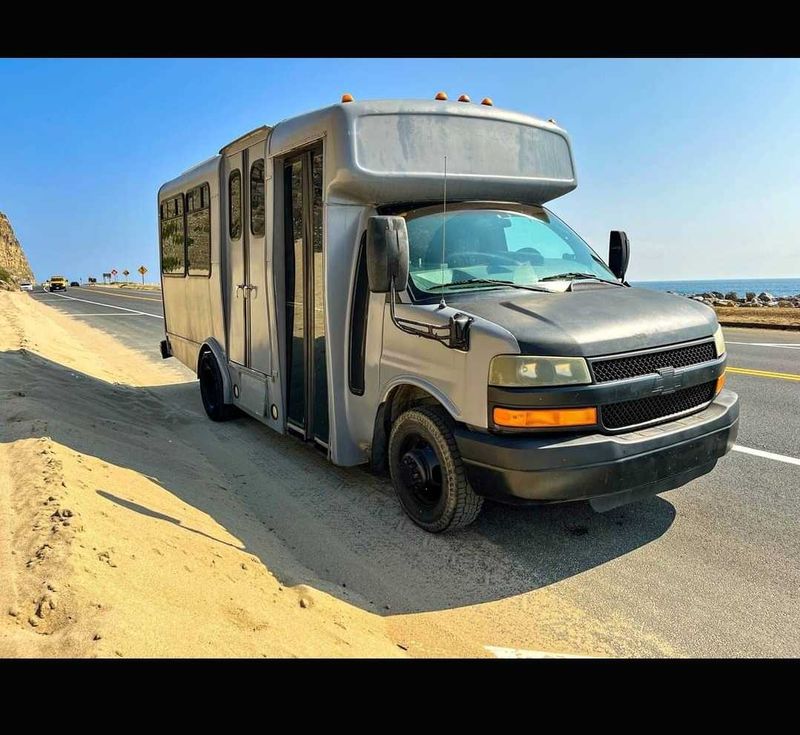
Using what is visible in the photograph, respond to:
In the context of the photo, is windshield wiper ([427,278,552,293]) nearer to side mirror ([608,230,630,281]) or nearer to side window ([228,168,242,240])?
side mirror ([608,230,630,281])

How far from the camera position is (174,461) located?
18.4ft

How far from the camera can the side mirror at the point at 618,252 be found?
5668mm

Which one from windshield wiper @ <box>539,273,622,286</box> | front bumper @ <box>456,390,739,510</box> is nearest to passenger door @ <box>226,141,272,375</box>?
windshield wiper @ <box>539,273,622,286</box>

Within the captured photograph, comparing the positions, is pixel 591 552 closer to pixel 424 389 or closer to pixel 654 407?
pixel 654 407

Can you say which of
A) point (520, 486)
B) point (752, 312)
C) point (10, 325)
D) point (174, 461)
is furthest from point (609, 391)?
point (752, 312)

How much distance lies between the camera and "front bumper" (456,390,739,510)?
3482mm

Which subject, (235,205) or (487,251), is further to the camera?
(235,205)

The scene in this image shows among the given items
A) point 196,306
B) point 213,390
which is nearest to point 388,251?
point 213,390

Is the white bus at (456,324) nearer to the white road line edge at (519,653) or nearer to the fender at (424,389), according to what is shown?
the fender at (424,389)

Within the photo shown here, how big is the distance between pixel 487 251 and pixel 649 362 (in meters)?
1.46

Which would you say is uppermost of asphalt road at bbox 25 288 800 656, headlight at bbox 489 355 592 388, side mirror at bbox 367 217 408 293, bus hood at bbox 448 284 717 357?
side mirror at bbox 367 217 408 293

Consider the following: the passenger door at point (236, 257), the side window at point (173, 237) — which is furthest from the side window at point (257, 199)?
the side window at point (173, 237)

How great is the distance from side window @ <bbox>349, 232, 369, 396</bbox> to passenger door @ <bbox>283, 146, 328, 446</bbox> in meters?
0.30

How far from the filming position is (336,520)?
4590mm
